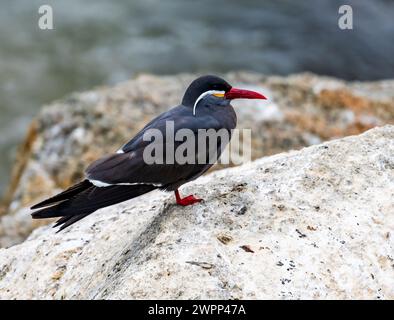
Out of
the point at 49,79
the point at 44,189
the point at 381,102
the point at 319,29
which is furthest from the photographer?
the point at 319,29

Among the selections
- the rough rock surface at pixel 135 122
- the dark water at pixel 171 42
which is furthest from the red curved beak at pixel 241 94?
the dark water at pixel 171 42

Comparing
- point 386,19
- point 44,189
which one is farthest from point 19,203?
point 386,19

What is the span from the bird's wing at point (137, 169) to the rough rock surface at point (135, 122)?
2898 mm

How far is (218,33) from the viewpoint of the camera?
15.7 m

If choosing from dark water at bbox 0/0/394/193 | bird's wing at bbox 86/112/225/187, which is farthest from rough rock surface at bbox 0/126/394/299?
dark water at bbox 0/0/394/193

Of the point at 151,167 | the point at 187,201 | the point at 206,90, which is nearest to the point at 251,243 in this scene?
the point at 187,201

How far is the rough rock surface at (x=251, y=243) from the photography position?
13.1 ft

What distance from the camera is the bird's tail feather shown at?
457 centimetres

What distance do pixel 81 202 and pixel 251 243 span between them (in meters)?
1.21

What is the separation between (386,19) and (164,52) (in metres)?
5.17

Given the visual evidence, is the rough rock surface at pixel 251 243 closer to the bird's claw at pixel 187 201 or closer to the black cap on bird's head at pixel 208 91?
the bird's claw at pixel 187 201

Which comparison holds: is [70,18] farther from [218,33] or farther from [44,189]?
[44,189]
